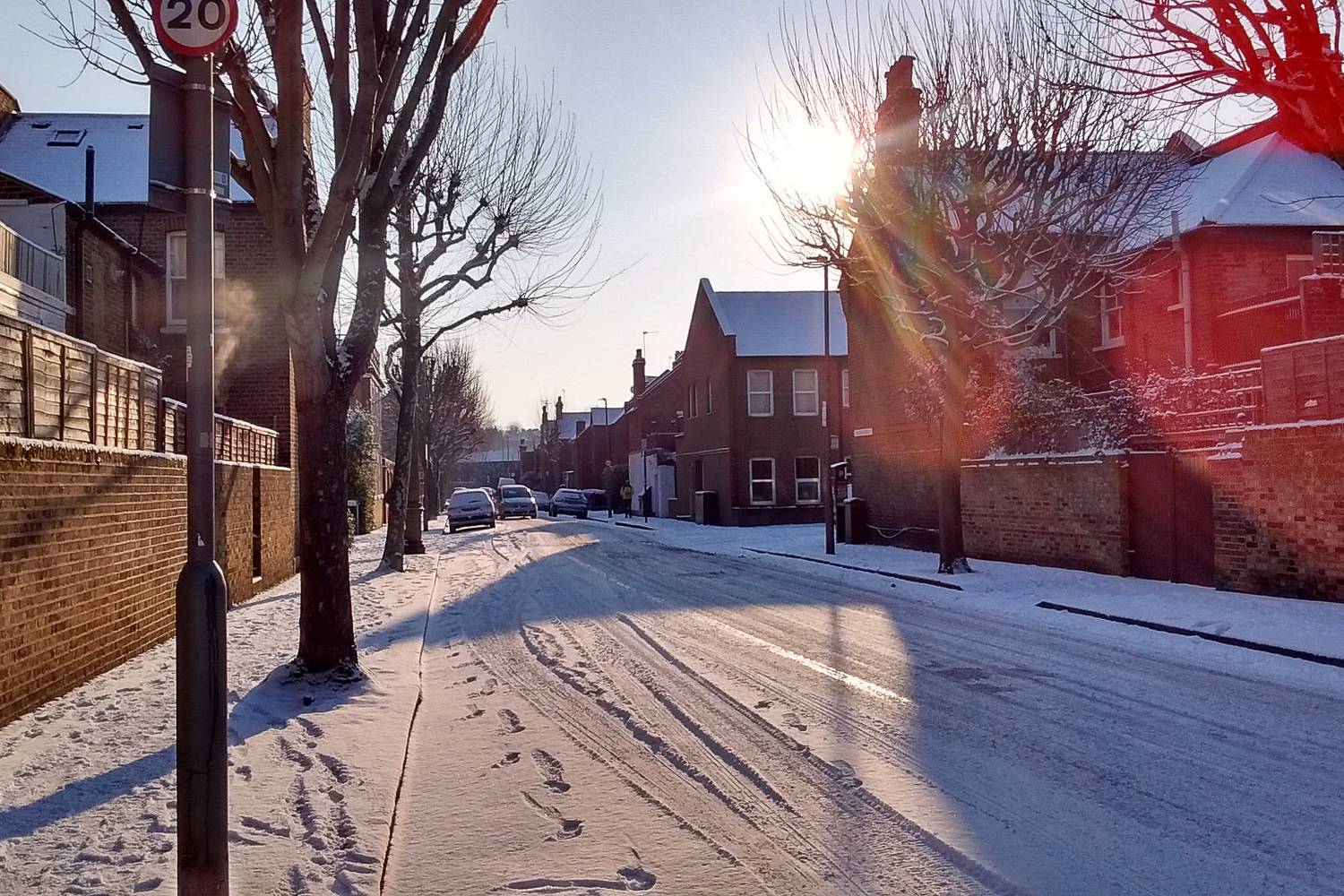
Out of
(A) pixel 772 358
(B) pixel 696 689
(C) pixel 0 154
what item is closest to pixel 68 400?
(B) pixel 696 689

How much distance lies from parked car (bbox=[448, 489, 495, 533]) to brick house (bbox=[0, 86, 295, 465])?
18.6 m

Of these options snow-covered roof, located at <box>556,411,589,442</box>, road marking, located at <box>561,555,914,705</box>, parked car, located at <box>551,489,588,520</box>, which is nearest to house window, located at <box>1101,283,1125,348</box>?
road marking, located at <box>561,555,914,705</box>

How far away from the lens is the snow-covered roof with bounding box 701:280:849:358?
127 feet

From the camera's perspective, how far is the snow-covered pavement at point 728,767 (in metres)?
4.43

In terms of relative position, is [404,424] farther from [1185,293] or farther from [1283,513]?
[1185,293]

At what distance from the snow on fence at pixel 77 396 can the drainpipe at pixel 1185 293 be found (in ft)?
60.4

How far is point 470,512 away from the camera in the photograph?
129 ft

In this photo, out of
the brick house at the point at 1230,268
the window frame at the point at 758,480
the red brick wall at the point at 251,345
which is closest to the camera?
the red brick wall at the point at 251,345

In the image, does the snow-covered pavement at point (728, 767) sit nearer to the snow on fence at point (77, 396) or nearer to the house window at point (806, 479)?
the snow on fence at point (77, 396)

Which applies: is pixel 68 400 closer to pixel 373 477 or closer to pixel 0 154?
pixel 0 154

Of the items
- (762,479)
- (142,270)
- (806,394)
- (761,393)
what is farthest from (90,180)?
(806,394)

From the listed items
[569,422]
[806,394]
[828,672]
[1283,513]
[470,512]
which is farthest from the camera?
[569,422]

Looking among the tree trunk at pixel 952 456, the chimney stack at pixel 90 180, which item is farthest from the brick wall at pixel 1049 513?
the chimney stack at pixel 90 180

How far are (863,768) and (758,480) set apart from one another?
106 ft
